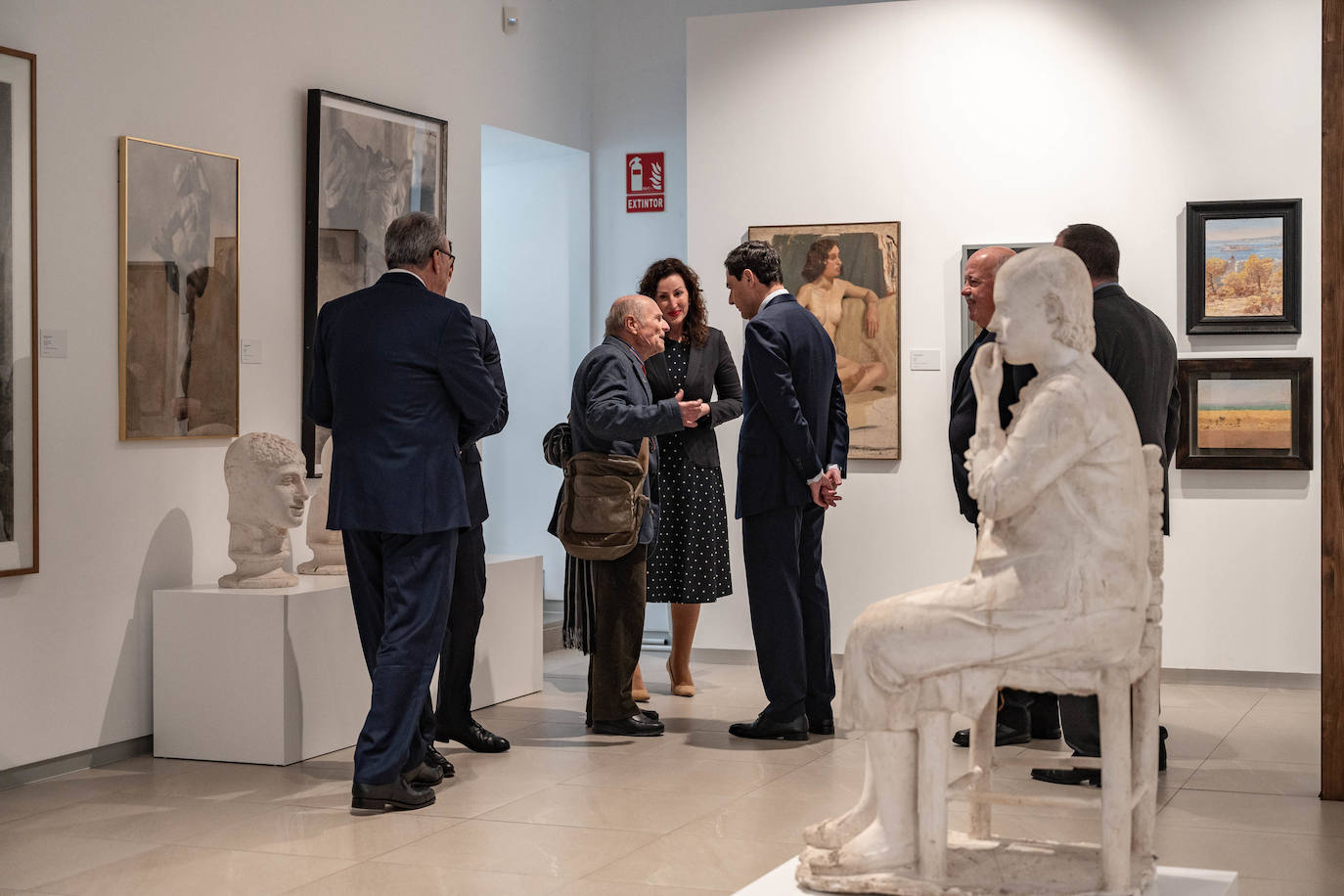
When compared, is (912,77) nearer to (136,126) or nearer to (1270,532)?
(1270,532)

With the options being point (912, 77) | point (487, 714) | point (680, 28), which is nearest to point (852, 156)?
point (912, 77)

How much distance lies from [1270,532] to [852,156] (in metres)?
2.68

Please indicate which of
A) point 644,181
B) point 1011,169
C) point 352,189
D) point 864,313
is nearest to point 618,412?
point 352,189

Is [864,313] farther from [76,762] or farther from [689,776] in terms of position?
[76,762]

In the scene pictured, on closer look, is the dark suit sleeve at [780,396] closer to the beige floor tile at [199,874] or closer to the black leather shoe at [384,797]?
the black leather shoe at [384,797]

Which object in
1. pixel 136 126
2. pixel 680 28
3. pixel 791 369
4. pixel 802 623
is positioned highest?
pixel 680 28

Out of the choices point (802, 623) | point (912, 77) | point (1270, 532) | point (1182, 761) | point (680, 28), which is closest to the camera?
point (1182, 761)

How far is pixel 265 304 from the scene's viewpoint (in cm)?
609

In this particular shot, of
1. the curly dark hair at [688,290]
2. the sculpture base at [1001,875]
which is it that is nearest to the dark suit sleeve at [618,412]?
the curly dark hair at [688,290]

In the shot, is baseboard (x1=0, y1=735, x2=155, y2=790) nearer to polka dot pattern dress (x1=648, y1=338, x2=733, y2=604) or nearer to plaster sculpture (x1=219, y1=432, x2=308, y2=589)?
plaster sculpture (x1=219, y1=432, x2=308, y2=589)

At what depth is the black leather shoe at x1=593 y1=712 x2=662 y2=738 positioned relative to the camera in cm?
568

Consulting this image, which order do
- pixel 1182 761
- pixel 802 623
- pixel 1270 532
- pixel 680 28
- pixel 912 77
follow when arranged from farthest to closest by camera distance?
pixel 680 28, pixel 912 77, pixel 1270 532, pixel 802 623, pixel 1182 761

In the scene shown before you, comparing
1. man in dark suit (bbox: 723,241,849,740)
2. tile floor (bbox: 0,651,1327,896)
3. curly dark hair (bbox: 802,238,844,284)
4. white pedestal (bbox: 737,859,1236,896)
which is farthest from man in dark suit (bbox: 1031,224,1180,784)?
curly dark hair (bbox: 802,238,844,284)

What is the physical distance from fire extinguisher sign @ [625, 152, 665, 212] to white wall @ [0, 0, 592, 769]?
219 centimetres
